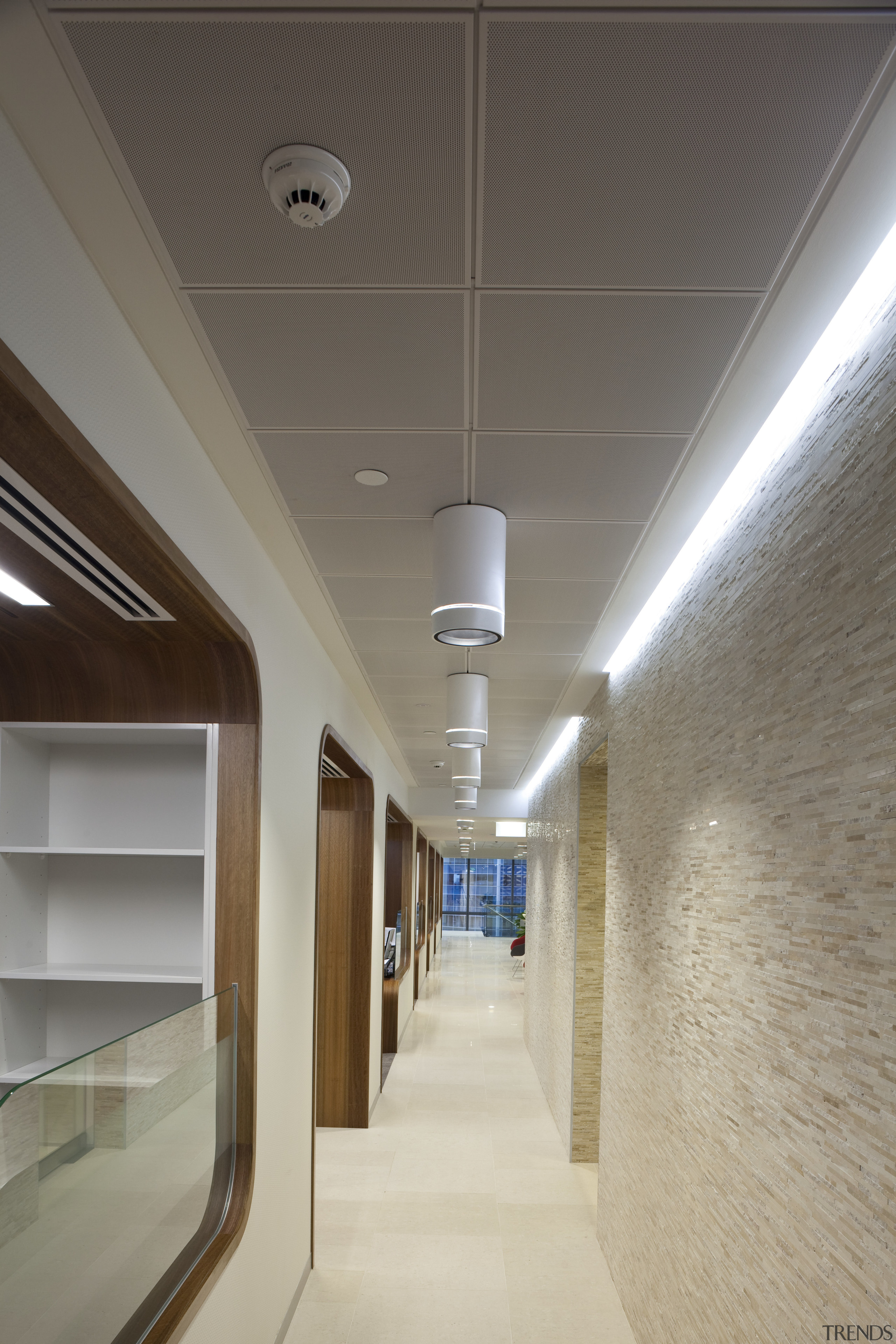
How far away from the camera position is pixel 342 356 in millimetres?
1999

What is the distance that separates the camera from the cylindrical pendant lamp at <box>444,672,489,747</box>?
4926 mm

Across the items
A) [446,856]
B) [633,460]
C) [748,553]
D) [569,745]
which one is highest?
[633,460]

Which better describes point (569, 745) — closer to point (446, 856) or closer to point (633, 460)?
point (633, 460)

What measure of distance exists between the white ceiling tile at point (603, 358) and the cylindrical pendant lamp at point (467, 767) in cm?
481

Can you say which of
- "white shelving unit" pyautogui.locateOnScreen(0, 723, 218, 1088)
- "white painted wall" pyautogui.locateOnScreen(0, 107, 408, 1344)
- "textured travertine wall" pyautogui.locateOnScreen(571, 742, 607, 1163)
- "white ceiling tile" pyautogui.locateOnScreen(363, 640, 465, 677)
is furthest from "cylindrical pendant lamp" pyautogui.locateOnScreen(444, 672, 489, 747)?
"white shelving unit" pyautogui.locateOnScreen(0, 723, 218, 1088)

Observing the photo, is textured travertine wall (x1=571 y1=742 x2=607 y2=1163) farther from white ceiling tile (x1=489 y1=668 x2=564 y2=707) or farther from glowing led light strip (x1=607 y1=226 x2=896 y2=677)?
glowing led light strip (x1=607 y1=226 x2=896 y2=677)

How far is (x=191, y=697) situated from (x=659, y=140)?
2.25 m

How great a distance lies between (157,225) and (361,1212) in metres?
5.26

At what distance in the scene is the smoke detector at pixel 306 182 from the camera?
1421 millimetres

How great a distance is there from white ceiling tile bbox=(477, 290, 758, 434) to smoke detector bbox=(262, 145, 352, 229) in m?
0.40

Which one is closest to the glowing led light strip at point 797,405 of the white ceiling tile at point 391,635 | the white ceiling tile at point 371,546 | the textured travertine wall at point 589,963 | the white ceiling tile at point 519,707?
the white ceiling tile at point 371,546

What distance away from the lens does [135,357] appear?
6.32 feet

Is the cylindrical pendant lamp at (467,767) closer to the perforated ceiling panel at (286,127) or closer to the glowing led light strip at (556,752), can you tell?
the glowing led light strip at (556,752)

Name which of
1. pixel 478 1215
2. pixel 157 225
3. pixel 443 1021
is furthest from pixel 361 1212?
pixel 443 1021
